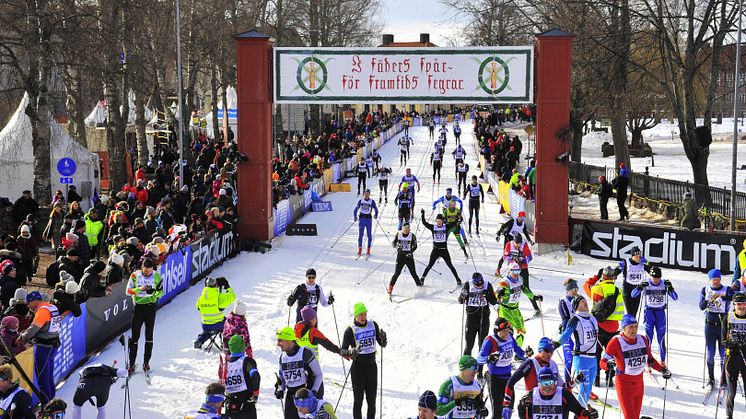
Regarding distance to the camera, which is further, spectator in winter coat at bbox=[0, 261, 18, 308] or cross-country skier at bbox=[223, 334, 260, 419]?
spectator in winter coat at bbox=[0, 261, 18, 308]

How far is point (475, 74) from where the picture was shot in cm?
2128

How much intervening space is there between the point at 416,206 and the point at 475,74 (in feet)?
28.6

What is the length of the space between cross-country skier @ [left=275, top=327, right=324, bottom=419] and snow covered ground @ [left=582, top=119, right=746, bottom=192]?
101 feet

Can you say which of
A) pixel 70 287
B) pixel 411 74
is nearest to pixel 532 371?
pixel 70 287

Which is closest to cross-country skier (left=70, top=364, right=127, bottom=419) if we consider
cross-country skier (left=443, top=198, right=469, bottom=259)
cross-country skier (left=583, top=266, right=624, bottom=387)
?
cross-country skier (left=583, top=266, right=624, bottom=387)

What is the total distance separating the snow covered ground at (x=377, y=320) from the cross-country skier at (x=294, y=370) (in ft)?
6.43

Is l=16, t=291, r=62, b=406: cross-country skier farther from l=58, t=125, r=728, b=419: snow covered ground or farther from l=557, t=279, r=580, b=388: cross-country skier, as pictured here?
l=557, t=279, r=580, b=388: cross-country skier

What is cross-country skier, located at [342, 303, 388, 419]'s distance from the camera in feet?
32.1

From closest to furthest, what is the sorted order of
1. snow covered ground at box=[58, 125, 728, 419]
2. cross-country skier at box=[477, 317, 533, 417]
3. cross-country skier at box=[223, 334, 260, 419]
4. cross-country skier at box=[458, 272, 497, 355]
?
1. cross-country skier at box=[223, 334, 260, 419]
2. cross-country skier at box=[477, 317, 533, 417]
3. snow covered ground at box=[58, 125, 728, 419]
4. cross-country skier at box=[458, 272, 497, 355]

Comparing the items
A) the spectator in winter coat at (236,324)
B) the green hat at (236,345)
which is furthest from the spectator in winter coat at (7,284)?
the green hat at (236,345)

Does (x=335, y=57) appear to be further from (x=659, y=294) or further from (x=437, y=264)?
(x=659, y=294)

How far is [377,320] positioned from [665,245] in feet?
26.7

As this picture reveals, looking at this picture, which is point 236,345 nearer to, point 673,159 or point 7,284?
point 7,284

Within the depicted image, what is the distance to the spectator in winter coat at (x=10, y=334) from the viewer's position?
385 inches
